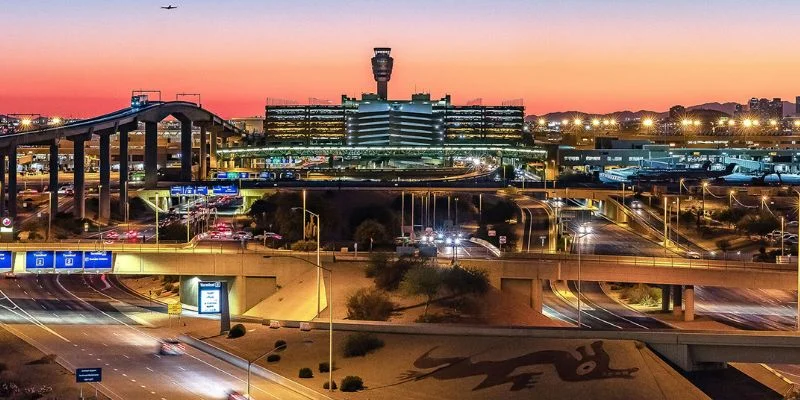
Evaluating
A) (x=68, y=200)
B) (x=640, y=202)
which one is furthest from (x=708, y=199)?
(x=68, y=200)

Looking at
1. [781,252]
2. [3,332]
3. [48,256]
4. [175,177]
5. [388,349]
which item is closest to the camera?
[388,349]

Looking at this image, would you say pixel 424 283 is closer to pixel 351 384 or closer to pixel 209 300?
pixel 209 300

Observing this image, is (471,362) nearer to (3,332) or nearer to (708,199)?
(3,332)

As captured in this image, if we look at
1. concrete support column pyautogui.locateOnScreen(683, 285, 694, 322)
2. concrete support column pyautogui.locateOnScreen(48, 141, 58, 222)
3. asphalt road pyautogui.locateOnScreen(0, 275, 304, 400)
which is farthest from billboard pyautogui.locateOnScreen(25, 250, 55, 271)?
Result: concrete support column pyautogui.locateOnScreen(48, 141, 58, 222)

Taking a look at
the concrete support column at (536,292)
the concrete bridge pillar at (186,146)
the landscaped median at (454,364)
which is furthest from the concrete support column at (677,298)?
the concrete bridge pillar at (186,146)

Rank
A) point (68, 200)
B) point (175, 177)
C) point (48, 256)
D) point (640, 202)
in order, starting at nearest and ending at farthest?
point (48, 256)
point (640, 202)
point (68, 200)
point (175, 177)

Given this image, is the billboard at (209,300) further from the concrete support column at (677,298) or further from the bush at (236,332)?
the concrete support column at (677,298)

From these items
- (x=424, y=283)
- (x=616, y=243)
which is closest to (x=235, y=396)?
(x=424, y=283)
